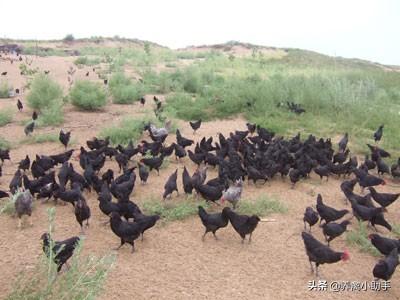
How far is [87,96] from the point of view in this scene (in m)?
15.9

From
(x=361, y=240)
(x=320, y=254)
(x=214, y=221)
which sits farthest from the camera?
(x=361, y=240)

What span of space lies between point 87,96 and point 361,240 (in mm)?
11288

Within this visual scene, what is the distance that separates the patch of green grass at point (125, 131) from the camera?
12.5 m

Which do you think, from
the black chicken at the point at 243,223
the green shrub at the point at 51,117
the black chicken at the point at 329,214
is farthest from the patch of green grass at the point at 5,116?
the black chicken at the point at 329,214

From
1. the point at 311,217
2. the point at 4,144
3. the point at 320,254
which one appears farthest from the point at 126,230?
the point at 4,144

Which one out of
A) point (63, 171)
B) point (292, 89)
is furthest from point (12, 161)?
point (292, 89)

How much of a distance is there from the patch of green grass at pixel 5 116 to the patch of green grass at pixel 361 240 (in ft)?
35.5

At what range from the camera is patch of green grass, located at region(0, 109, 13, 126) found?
13953 millimetres

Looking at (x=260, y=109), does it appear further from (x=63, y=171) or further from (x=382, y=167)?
(x=63, y=171)

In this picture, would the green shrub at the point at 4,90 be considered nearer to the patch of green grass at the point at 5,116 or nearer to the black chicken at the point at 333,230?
the patch of green grass at the point at 5,116

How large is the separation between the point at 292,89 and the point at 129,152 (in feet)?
31.4

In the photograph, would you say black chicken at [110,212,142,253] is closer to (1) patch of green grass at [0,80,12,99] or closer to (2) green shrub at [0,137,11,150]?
(2) green shrub at [0,137,11,150]

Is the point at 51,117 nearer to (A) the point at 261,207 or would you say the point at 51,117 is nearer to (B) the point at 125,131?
(B) the point at 125,131

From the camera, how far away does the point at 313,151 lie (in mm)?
10453
